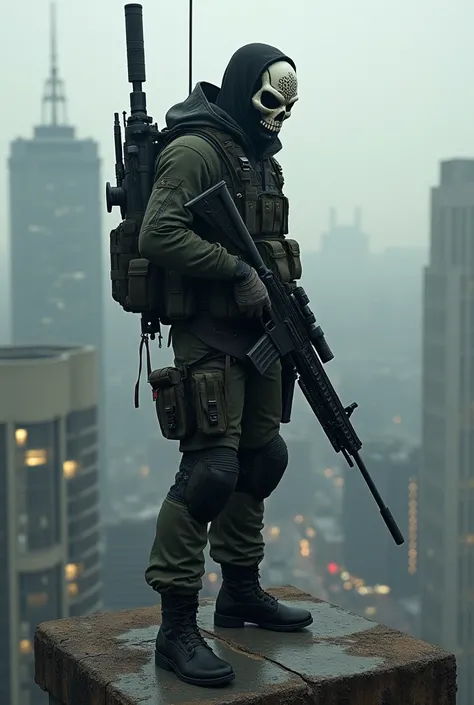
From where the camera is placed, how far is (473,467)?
234ft

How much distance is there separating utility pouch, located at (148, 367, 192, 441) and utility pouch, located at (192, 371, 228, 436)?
0.09m

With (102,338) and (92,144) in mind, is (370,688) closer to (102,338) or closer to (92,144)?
(102,338)

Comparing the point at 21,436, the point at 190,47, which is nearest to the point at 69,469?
the point at 21,436

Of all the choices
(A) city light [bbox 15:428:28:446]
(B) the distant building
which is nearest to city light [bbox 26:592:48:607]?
(B) the distant building

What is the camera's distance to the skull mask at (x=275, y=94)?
225 inches

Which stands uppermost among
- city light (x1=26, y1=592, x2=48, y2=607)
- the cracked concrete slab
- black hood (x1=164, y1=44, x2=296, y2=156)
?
black hood (x1=164, y1=44, x2=296, y2=156)

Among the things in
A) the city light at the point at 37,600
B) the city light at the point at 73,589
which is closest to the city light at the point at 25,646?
the city light at the point at 37,600

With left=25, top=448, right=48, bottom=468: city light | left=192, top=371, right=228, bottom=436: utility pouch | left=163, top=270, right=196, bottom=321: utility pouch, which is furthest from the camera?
left=25, top=448, right=48, bottom=468: city light

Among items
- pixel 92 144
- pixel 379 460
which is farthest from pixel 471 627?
pixel 92 144

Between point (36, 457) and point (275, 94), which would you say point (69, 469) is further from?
point (275, 94)

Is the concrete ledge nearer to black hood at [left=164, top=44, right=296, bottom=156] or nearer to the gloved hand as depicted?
the gloved hand

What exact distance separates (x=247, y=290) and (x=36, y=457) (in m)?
47.3

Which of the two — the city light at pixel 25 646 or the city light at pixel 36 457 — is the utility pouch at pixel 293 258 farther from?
the city light at pixel 25 646

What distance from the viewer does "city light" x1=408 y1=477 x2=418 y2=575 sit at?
84.2m
